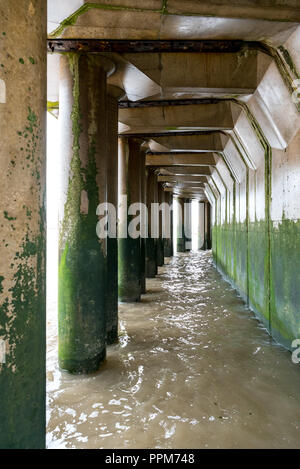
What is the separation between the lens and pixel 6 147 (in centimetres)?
183

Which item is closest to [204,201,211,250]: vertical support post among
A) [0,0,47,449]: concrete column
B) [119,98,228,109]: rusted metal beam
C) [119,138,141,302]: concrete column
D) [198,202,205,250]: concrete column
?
[198,202,205,250]: concrete column

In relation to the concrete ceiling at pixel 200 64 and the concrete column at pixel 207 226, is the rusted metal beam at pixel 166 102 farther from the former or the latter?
the concrete column at pixel 207 226

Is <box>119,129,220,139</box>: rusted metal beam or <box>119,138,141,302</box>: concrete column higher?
<box>119,129,220,139</box>: rusted metal beam

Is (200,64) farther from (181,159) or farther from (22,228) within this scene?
(181,159)

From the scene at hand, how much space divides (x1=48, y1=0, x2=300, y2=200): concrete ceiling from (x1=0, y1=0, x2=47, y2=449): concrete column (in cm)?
248

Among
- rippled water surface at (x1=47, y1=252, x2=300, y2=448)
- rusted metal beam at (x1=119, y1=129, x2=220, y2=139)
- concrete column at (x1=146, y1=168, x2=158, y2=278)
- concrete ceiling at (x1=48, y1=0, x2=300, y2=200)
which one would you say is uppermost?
rusted metal beam at (x1=119, y1=129, x2=220, y2=139)

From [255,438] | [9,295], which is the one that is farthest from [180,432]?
[9,295]

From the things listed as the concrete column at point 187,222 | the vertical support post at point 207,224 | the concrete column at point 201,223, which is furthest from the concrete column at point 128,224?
the concrete column at point 201,223

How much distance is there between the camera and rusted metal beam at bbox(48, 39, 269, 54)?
4.71 meters

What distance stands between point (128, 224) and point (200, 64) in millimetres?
4574

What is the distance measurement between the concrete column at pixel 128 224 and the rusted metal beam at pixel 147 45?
14.0 feet

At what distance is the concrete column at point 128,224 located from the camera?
29.9 ft

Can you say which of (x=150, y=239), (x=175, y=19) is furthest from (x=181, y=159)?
(x=175, y=19)

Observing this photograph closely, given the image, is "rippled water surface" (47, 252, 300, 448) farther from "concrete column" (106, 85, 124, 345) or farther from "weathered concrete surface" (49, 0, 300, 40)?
"weathered concrete surface" (49, 0, 300, 40)
